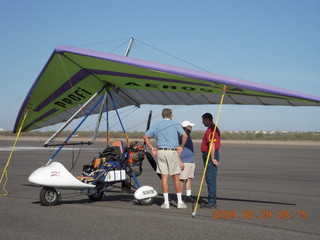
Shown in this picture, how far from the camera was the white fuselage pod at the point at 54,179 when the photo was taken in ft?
25.1

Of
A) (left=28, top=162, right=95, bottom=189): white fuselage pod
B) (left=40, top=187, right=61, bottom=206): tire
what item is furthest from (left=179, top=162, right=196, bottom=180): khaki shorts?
(left=40, top=187, right=61, bottom=206): tire

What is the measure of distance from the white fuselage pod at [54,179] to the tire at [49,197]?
208mm

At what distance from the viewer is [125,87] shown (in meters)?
9.16

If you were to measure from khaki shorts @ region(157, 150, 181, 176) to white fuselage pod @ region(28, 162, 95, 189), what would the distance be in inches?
55.2

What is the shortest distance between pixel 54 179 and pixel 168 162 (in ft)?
6.55

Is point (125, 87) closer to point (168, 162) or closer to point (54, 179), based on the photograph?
point (168, 162)

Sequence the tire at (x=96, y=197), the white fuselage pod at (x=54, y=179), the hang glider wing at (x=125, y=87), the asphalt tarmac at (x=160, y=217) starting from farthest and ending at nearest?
the tire at (x=96, y=197) → the white fuselage pod at (x=54, y=179) → the hang glider wing at (x=125, y=87) → the asphalt tarmac at (x=160, y=217)

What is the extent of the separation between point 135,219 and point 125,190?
2.08m

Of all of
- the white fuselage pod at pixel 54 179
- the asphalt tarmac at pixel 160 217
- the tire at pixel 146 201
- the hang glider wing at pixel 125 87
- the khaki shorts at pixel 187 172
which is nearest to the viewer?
A: the asphalt tarmac at pixel 160 217

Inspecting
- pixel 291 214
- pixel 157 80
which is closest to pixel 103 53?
pixel 157 80

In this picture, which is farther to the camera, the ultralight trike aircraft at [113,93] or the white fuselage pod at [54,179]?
the white fuselage pod at [54,179]

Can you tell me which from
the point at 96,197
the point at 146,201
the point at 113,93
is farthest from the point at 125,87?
the point at 146,201

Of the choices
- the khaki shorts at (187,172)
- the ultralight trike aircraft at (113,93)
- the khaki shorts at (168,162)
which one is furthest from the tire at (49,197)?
the khaki shorts at (187,172)

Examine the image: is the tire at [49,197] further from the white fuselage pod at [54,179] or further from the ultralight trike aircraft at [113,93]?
the white fuselage pod at [54,179]
